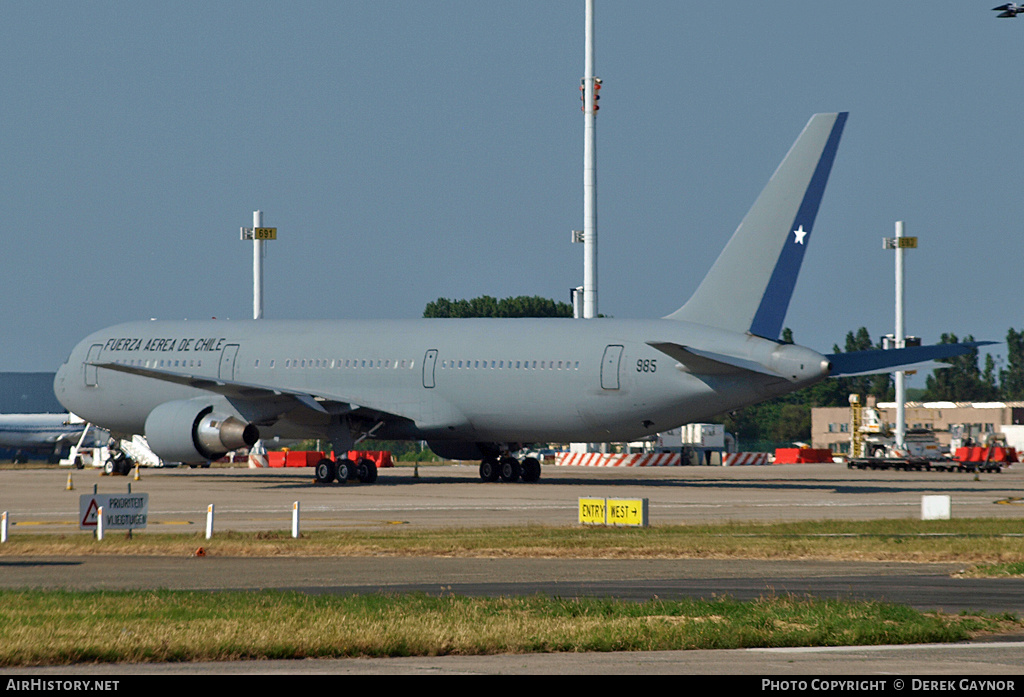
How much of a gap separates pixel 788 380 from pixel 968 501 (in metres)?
6.24

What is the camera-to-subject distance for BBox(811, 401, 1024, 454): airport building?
445 feet

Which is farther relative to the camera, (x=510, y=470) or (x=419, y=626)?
(x=510, y=470)

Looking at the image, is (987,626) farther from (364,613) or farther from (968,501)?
(968,501)

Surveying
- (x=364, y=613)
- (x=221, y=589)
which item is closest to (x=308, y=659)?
(x=364, y=613)

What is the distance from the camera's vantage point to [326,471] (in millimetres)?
49844

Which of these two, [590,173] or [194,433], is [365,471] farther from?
[590,173]

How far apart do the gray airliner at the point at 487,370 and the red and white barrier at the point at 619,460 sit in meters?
18.8

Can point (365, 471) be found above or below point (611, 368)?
below

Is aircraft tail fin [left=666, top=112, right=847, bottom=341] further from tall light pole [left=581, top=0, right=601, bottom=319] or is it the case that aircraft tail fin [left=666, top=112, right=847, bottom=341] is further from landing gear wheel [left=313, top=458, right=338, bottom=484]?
tall light pole [left=581, top=0, right=601, bottom=319]

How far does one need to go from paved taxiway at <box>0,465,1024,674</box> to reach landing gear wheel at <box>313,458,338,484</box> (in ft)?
2.93

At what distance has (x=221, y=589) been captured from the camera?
63.3ft

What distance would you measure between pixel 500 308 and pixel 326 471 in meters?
124

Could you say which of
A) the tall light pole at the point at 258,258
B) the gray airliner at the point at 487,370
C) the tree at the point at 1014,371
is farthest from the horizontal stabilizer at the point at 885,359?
the tree at the point at 1014,371

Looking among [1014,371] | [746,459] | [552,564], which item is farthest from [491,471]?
[1014,371]
